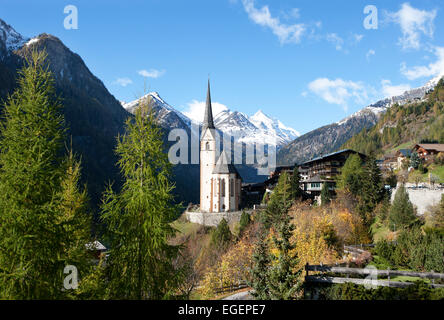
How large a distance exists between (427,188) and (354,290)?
31.9m

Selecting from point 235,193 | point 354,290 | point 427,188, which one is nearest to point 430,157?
point 427,188

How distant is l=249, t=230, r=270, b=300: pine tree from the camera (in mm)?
17141

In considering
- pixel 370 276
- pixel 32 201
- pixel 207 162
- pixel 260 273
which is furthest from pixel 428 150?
pixel 32 201

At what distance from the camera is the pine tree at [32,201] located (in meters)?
8.38

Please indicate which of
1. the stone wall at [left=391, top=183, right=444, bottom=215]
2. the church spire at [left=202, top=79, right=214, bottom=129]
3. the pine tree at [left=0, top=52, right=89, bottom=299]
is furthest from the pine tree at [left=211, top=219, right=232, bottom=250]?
the church spire at [left=202, top=79, right=214, bottom=129]

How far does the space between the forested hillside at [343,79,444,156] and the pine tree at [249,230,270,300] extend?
101 meters

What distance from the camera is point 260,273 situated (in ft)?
60.4

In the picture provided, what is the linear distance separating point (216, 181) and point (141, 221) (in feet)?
223

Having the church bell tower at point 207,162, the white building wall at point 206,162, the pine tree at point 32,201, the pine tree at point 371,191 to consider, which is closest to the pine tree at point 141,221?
the pine tree at point 32,201

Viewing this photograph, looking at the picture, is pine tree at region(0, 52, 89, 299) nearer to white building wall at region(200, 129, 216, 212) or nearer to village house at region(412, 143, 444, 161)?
white building wall at region(200, 129, 216, 212)

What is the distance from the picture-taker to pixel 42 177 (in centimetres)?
898

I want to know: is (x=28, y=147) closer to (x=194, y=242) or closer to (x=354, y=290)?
(x=354, y=290)

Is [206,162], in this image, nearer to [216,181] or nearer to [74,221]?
[216,181]

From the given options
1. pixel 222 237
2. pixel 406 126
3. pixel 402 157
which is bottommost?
pixel 222 237
